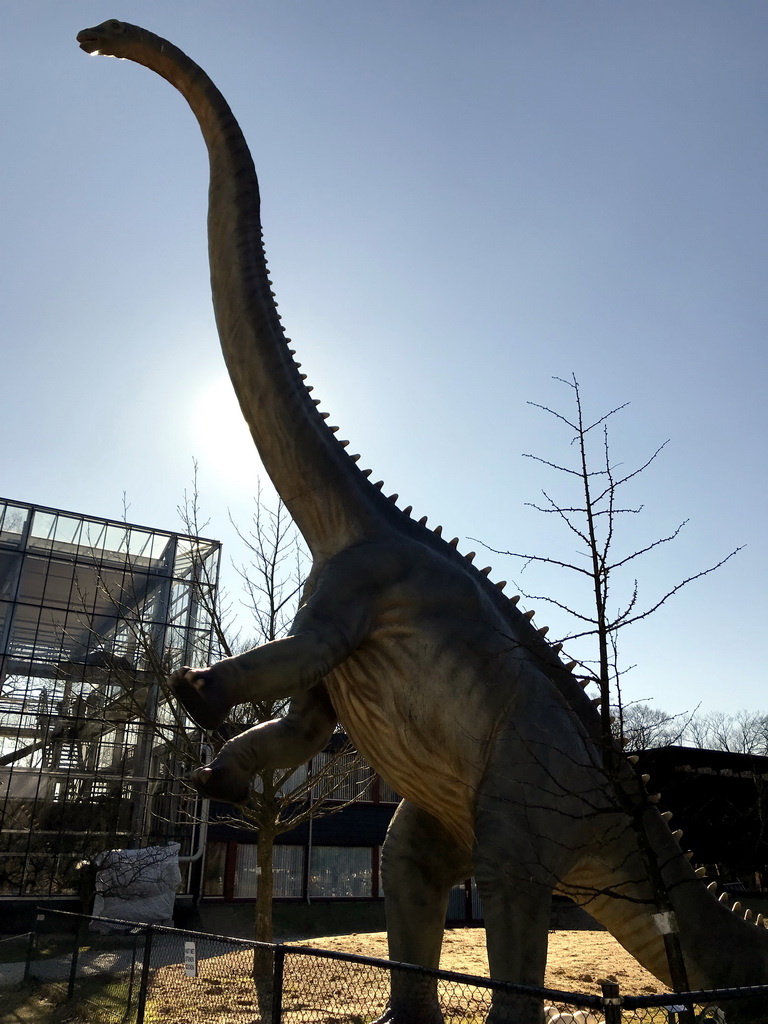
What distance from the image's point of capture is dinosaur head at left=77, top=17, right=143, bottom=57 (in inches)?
206

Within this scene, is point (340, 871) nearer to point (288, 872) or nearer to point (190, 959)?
point (288, 872)

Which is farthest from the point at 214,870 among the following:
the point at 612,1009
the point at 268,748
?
the point at 612,1009

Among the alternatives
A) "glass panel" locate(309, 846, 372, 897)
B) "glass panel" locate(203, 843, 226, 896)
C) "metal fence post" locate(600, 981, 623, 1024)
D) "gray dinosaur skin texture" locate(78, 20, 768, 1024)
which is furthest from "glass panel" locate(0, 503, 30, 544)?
"metal fence post" locate(600, 981, 623, 1024)

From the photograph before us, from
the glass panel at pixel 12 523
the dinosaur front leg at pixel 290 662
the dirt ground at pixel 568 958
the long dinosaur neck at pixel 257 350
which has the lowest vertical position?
the dirt ground at pixel 568 958

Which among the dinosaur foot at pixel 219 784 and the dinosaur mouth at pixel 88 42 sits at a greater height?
the dinosaur mouth at pixel 88 42

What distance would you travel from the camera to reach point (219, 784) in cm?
385

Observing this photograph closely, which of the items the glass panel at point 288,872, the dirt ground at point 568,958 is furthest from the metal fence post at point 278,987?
the glass panel at point 288,872

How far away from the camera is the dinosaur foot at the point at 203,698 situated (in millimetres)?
3670

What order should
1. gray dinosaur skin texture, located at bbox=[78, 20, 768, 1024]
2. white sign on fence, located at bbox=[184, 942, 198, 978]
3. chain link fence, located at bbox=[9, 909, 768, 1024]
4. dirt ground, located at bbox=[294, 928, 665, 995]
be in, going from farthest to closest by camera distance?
dirt ground, located at bbox=[294, 928, 665, 995]
white sign on fence, located at bbox=[184, 942, 198, 978]
gray dinosaur skin texture, located at bbox=[78, 20, 768, 1024]
chain link fence, located at bbox=[9, 909, 768, 1024]

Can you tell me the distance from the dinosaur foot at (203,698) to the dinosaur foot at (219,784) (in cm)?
30

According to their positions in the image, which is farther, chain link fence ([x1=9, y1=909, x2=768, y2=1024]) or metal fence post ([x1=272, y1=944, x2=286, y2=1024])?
metal fence post ([x1=272, y1=944, x2=286, y2=1024])

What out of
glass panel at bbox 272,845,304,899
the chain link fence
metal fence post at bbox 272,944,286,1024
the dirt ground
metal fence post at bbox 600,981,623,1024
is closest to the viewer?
metal fence post at bbox 600,981,623,1024

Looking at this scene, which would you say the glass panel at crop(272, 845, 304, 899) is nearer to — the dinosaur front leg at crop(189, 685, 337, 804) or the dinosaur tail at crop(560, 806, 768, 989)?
the dinosaur front leg at crop(189, 685, 337, 804)

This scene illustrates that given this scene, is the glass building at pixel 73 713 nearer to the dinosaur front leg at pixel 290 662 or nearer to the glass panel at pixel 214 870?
the glass panel at pixel 214 870
